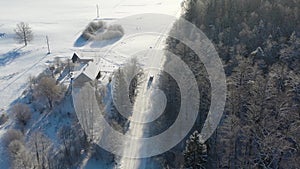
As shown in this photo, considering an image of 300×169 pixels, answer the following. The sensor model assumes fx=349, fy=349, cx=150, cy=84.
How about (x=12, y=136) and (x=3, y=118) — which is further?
(x=3, y=118)

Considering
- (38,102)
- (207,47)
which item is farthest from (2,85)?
(207,47)

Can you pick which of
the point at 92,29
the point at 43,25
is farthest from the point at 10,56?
the point at 43,25

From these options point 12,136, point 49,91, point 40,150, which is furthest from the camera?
point 49,91

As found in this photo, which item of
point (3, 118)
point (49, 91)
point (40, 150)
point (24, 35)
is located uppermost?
point (49, 91)

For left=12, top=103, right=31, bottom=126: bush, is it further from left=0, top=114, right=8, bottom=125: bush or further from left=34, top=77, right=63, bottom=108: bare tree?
left=34, top=77, right=63, bottom=108: bare tree

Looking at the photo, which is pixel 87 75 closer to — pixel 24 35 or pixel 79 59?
pixel 79 59

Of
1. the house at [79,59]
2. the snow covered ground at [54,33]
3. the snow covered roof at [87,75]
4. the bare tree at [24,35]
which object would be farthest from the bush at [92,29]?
the snow covered roof at [87,75]

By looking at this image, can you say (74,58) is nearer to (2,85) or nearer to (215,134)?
(2,85)
